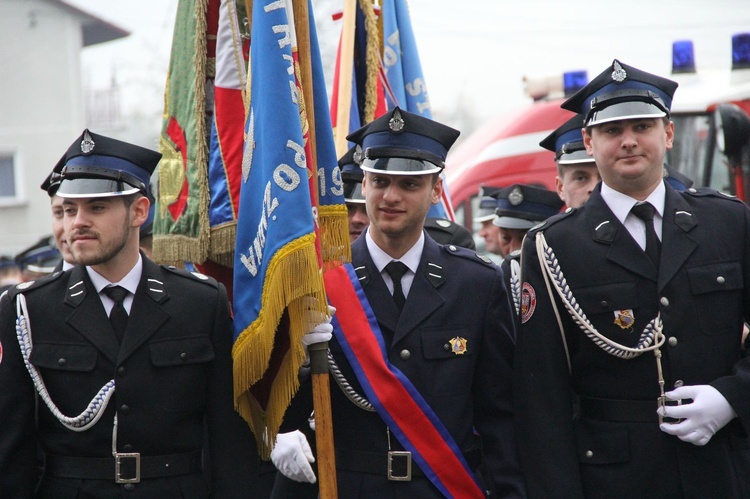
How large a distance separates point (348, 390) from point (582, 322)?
3.09ft

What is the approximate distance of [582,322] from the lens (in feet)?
12.6

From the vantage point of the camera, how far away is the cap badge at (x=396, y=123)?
4.32 m

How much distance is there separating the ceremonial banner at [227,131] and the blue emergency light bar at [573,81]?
6.08m

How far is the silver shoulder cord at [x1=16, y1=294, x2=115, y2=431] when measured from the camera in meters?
3.78

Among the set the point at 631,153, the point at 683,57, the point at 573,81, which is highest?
the point at 683,57

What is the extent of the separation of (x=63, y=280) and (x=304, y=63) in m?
1.30

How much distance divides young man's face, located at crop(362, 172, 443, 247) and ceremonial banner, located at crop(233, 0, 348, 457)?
21cm

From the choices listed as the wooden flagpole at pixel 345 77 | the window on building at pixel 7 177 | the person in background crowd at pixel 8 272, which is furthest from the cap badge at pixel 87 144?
the window on building at pixel 7 177

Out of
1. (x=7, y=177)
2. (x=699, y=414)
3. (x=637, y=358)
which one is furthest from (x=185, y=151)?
(x=7, y=177)

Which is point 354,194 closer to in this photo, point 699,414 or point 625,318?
point 625,318

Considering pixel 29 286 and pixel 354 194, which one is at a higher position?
pixel 354 194

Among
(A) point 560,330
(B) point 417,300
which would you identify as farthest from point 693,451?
(B) point 417,300

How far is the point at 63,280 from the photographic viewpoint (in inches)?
160

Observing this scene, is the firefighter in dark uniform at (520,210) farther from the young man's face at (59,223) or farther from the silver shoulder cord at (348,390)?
the young man's face at (59,223)
